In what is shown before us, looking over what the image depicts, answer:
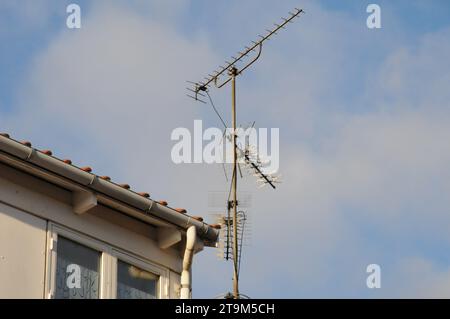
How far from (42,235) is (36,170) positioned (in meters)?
0.95

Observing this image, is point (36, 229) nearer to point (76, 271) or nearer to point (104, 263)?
point (76, 271)

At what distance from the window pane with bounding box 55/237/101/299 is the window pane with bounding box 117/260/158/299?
477mm

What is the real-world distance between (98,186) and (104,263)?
115cm

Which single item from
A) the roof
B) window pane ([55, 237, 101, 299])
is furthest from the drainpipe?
window pane ([55, 237, 101, 299])

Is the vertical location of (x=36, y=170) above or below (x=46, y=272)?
above

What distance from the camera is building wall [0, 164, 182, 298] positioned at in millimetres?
23094

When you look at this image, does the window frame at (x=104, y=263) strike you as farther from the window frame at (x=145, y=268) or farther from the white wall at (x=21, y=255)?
the white wall at (x=21, y=255)

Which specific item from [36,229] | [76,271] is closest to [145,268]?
[76,271]

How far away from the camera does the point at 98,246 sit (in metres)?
24.5

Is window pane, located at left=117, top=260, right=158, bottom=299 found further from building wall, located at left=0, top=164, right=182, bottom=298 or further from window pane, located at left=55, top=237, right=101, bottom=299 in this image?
window pane, located at left=55, top=237, right=101, bottom=299
